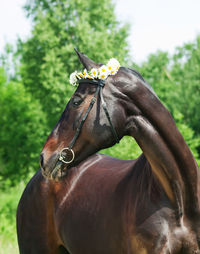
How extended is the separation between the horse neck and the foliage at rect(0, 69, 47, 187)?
2123cm

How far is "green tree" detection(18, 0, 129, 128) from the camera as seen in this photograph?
781 inches

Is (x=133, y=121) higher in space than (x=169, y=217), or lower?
higher

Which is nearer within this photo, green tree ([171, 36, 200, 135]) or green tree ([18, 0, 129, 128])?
green tree ([18, 0, 129, 128])

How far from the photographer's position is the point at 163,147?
8.73 feet

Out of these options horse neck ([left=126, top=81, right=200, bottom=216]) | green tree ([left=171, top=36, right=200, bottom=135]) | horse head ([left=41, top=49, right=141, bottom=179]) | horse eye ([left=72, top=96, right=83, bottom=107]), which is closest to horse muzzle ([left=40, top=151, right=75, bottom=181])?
horse head ([left=41, top=49, right=141, bottom=179])

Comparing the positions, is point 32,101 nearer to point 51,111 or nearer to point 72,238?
point 51,111

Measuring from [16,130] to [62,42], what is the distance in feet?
22.7

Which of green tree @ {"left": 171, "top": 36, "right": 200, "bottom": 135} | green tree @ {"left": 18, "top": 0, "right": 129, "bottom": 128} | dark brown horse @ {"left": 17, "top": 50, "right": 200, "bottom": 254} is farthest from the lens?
green tree @ {"left": 171, "top": 36, "right": 200, "bottom": 135}

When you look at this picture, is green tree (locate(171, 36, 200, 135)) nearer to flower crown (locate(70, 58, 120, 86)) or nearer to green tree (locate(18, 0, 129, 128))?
green tree (locate(18, 0, 129, 128))

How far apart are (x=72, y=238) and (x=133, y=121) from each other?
1.41 m

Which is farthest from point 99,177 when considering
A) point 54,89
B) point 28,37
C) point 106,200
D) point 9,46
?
point 9,46

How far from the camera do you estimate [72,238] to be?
3504 mm

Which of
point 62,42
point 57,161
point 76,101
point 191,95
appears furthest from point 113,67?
point 191,95

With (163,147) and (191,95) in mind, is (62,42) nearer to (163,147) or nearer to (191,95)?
(191,95)
